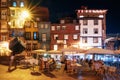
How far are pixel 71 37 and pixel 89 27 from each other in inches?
211

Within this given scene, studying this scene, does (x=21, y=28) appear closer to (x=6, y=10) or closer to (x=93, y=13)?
(x=6, y=10)

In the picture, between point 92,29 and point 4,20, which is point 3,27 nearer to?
point 4,20

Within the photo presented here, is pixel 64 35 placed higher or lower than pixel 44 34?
lower

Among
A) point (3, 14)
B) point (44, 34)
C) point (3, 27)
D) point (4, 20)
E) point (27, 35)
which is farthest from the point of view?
point (44, 34)

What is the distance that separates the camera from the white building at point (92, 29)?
74.2 metres

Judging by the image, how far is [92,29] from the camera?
7512 cm

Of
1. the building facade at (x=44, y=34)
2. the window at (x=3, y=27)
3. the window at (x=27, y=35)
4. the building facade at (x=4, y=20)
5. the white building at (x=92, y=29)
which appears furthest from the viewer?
A: the building facade at (x=44, y=34)

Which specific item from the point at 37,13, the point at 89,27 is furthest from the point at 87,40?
the point at 37,13

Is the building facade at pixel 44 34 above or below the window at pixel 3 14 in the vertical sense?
below

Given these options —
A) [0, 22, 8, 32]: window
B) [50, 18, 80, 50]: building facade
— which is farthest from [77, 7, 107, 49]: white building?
[0, 22, 8, 32]: window

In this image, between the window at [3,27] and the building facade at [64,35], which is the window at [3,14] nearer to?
the window at [3,27]

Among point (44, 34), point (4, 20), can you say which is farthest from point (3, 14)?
point (44, 34)

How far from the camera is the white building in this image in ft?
244

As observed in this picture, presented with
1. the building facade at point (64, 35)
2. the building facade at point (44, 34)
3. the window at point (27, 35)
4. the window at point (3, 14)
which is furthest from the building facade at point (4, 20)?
the building facade at point (64, 35)
